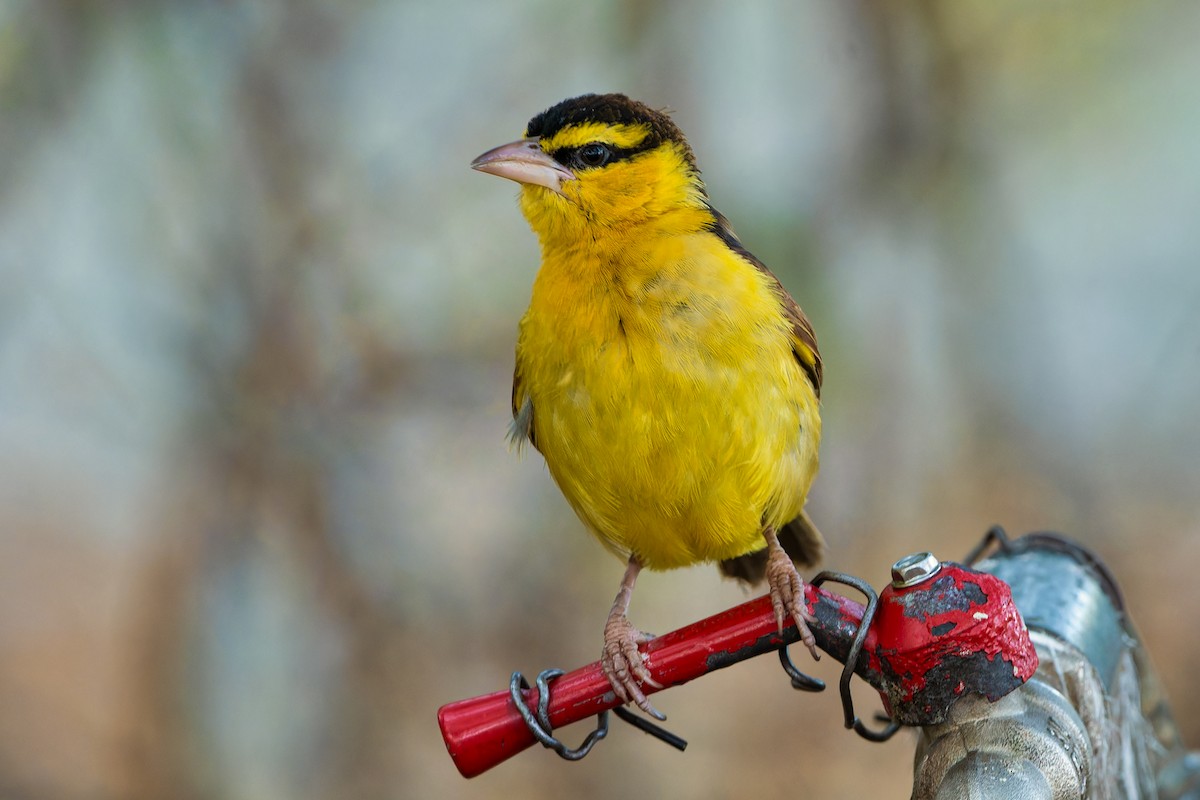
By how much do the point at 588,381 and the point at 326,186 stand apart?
285cm

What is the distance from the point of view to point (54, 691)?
4.82m

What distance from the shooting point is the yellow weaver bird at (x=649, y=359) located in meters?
2.39

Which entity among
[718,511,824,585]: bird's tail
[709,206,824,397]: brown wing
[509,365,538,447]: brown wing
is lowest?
[718,511,824,585]: bird's tail

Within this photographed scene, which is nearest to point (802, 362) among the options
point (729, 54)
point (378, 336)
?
point (378, 336)

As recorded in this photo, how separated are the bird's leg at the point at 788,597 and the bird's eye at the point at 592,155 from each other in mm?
1032

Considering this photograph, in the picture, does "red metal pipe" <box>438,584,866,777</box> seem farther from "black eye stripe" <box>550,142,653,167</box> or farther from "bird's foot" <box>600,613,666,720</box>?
→ "black eye stripe" <box>550,142,653,167</box>

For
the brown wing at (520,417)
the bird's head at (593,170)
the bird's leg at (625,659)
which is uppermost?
the bird's head at (593,170)

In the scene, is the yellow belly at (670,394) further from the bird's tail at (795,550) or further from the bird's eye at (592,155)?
the bird's tail at (795,550)

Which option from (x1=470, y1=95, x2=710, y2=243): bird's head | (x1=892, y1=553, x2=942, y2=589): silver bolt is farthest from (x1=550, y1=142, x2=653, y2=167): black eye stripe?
(x1=892, y1=553, x2=942, y2=589): silver bolt

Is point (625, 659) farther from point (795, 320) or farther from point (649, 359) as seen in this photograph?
point (795, 320)

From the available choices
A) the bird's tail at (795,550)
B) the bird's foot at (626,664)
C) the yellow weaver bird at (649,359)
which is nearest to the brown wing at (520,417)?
the yellow weaver bird at (649,359)

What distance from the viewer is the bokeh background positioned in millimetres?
4781

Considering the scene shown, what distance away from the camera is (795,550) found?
10.5 ft

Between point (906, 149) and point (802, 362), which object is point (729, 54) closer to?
point (906, 149)
